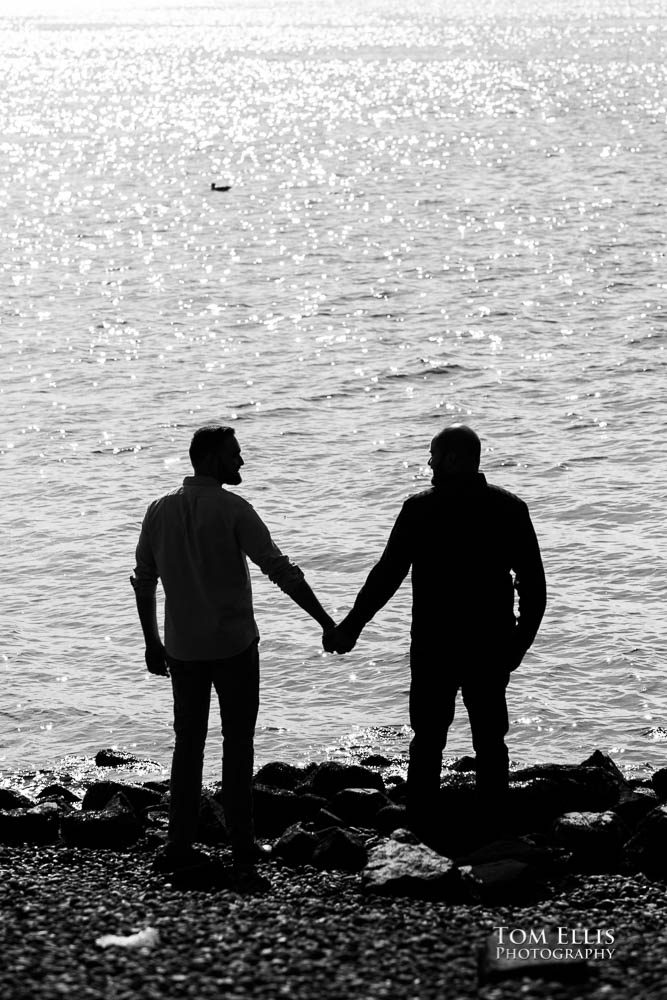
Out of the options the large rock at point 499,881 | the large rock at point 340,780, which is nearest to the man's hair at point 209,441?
the large rock at point 499,881

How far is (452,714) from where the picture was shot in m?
8.84

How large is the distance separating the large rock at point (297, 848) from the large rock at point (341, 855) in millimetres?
53

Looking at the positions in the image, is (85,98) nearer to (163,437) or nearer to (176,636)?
(163,437)

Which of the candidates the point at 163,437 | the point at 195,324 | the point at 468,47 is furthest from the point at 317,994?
the point at 468,47

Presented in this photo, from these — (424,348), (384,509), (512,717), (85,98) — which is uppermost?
(85,98)

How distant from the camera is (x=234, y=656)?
8.35m

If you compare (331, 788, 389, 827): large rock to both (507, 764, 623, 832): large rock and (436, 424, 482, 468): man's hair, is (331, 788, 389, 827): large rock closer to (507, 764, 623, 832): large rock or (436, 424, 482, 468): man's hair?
(507, 764, 623, 832): large rock

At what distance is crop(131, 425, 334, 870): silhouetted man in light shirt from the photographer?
327 inches

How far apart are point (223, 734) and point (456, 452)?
1.95m

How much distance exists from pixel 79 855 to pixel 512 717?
224 inches

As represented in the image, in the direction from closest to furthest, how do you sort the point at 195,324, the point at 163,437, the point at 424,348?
1. the point at 163,437
2. the point at 424,348
3. the point at 195,324

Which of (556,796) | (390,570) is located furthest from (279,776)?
(390,570)

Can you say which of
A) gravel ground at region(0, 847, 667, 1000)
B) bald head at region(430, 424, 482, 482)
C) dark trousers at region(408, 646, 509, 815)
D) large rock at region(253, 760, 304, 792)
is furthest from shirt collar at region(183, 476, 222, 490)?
large rock at region(253, 760, 304, 792)

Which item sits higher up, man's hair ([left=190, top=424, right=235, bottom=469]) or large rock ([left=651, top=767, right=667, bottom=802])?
man's hair ([left=190, top=424, right=235, bottom=469])
